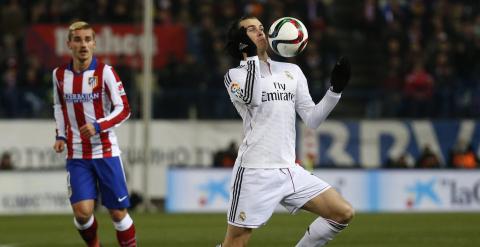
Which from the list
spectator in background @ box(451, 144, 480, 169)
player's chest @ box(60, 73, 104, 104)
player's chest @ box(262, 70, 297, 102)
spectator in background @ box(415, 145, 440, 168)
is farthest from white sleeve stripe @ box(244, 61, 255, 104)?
spectator in background @ box(451, 144, 480, 169)

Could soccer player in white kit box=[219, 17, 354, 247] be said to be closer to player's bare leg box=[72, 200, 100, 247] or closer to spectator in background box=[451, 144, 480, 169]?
player's bare leg box=[72, 200, 100, 247]

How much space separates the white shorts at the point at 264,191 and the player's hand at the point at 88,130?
1747mm

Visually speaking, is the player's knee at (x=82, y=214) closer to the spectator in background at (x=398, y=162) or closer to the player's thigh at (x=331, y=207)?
the player's thigh at (x=331, y=207)

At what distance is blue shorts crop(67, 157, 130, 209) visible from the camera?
1074 cm

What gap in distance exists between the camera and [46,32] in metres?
26.3

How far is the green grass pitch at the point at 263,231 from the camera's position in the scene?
1452 centimetres

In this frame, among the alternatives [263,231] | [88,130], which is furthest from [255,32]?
[263,231]

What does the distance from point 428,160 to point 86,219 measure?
1438 cm

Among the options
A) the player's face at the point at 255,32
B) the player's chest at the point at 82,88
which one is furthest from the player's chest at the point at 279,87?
the player's chest at the point at 82,88

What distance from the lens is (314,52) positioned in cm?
2520

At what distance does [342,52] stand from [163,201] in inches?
201

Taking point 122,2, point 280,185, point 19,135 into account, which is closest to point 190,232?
point 280,185

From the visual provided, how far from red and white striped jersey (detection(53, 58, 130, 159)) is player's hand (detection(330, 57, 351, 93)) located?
2.41 metres

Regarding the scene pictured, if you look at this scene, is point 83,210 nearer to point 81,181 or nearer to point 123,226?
point 81,181
